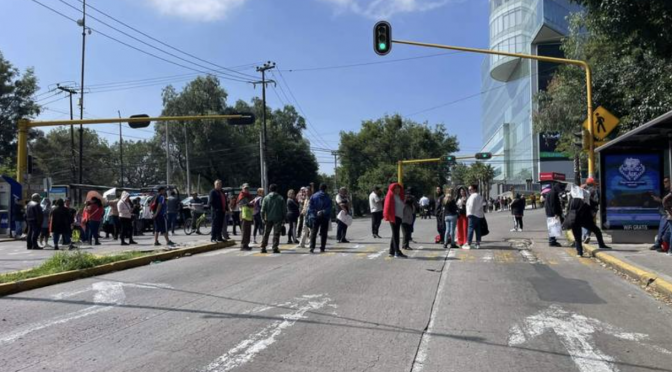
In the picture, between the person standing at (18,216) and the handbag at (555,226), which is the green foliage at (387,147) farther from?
the handbag at (555,226)

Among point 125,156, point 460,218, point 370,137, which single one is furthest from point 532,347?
point 125,156

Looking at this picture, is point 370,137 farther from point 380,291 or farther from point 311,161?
point 380,291

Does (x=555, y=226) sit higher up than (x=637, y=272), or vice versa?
(x=555, y=226)

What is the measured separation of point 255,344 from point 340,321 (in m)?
1.29

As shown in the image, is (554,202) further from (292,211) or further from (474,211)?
(292,211)

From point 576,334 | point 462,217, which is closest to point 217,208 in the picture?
point 462,217

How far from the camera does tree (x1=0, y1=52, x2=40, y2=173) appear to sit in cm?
4516

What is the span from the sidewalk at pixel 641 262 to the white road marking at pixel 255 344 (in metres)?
5.48

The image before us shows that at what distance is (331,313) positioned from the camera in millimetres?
6750

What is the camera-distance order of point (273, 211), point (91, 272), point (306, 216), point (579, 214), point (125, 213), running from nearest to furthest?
point (91, 272) < point (579, 214) < point (273, 211) < point (306, 216) < point (125, 213)

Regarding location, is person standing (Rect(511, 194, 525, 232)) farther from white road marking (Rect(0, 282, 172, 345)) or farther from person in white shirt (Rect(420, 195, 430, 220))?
white road marking (Rect(0, 282, 172, 345))

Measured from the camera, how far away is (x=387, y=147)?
63.7 meters

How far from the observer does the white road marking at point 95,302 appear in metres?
5.93

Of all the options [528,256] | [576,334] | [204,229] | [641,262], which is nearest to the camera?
[576,334]
